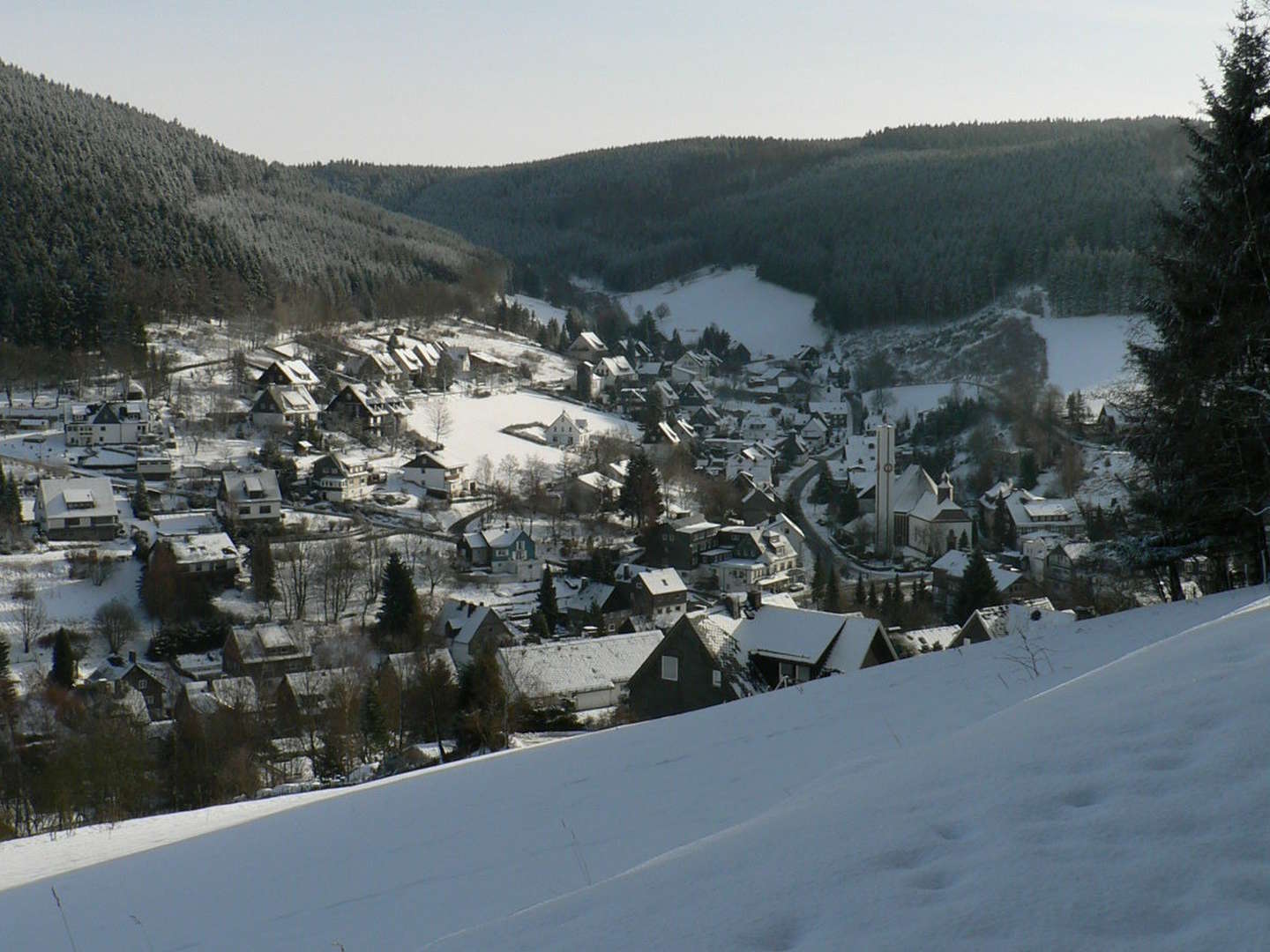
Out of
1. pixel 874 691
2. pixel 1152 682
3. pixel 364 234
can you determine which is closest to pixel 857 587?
pixel 874 691

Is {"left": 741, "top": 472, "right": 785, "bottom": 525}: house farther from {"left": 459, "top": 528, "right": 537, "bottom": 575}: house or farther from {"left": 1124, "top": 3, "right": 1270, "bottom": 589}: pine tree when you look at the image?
{"left": 1124, "top": 3, "right": 1270, "bottom": 589}: pine tree

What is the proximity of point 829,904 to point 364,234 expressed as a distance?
9462 centimetres

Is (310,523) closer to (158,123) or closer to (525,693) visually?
(525,693)

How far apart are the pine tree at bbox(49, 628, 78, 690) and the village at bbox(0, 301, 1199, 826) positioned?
0.10 m

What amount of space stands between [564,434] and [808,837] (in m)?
50.2

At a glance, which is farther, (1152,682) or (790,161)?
(790,161)

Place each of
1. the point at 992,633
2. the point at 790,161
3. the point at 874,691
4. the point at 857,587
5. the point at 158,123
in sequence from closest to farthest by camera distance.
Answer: the point at 874,691, the point at 992,633, the point at 857,587, the point at 158,123, the point at 790,161

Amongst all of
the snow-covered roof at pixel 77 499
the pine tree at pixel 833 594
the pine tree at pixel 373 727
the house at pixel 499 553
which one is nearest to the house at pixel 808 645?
the pine tree at pixel 373 727

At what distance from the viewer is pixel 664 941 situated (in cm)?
227

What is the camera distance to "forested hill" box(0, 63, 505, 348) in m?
56.8

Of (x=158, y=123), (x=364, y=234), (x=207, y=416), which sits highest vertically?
(x=158, y=123)

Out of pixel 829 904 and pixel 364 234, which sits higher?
pixel 364 234

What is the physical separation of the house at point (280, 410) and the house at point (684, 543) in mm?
18438

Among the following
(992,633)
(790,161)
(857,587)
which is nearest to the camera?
(992,633)
